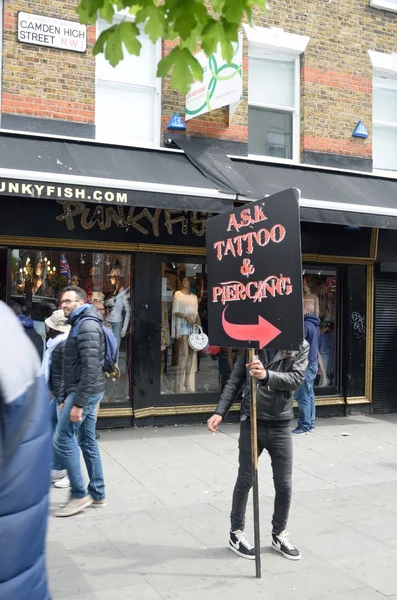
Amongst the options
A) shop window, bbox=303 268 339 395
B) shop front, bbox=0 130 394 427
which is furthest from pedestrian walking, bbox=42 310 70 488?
shop window, bbox=303 268 339 395

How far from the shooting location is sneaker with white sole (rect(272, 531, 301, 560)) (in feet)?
15.3

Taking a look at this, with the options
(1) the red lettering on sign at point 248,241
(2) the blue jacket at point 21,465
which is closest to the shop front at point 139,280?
(1) the red lettering on sign at point 248,241

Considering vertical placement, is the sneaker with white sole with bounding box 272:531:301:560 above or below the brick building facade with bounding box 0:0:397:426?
below

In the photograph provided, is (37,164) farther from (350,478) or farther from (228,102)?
(350,478)

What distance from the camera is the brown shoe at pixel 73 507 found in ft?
18.0

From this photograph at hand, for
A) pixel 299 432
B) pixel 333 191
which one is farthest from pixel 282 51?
pixel 299 432

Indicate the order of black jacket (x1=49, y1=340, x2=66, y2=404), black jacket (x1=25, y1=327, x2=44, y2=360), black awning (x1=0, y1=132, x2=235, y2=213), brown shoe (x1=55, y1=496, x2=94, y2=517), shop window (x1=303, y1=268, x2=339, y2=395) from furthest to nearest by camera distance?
shop window (x1=303, y1=268, x2=339, y2=395) < black jacket (x1=25, y1=327, x2=44, y2=360) < black awning (x1=0, y1=132, x2=235, y2=213) < black jacket (x1=49, y1=340, x2=66, y2=404) < brown shoe (x1=55, y1=496, x2=94, y2=517)

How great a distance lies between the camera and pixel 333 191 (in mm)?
9719

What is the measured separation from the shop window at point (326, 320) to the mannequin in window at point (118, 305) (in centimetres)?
316

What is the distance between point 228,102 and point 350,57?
332 centimetres

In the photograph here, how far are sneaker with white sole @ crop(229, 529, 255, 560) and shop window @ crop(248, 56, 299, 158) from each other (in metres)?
6.92

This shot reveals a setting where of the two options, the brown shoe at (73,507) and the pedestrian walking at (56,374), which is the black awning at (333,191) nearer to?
the pedestrian walking at (56,374)

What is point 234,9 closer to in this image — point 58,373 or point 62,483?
point 58,373

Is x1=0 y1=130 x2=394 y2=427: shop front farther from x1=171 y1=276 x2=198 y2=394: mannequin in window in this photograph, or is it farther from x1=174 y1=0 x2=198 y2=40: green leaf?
x1=174 y1=0 x2=198 y2=40: green leaf
